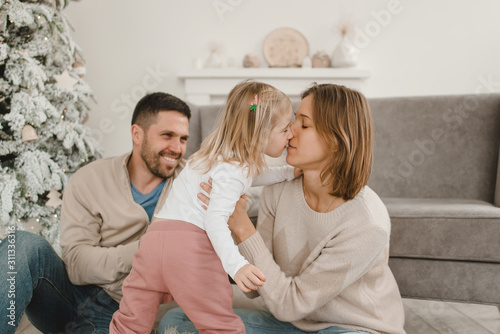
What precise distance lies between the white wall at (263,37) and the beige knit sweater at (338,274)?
2.56 metres

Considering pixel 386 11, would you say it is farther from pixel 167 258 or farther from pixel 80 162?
pixel 167 258

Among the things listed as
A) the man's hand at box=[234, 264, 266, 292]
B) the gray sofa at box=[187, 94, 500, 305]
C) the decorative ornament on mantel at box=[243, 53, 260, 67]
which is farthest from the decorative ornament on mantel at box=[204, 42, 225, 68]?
the man's hand at box=[234, 264, 266, 292]

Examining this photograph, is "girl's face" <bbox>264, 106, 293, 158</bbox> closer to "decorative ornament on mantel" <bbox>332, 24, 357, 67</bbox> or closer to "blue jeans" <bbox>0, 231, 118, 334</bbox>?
"blue jeans" <bbox>0, 231, 118, 334</bbox>

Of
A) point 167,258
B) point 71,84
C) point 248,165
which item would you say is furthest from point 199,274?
point 71,84

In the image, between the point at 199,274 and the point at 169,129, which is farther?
the point at 169,129

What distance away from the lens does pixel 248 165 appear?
96cm

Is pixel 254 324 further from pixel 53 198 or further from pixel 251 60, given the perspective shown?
pixel 251 60

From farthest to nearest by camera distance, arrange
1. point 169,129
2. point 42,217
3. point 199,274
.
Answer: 1. point 42,217
2. point 169,129
3. point 199,274

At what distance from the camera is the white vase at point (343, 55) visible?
3.12 meters

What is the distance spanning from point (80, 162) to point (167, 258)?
1.51 metres

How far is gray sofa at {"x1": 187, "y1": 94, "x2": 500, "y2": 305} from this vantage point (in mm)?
1337

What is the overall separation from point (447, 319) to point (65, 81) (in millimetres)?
2327

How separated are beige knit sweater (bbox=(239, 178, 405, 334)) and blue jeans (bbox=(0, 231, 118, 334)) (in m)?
0.57

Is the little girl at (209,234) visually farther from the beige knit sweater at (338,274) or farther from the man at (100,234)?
the man at (100,234)
